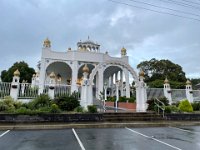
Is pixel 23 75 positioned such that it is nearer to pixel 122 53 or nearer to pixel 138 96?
pixel 122 53

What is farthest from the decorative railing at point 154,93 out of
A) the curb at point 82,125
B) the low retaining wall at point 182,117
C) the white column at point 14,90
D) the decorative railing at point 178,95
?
the white column at point 14,90

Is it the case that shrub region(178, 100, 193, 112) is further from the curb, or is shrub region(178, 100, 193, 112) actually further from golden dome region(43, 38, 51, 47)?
golden dome region(43, 38, 51, 47)

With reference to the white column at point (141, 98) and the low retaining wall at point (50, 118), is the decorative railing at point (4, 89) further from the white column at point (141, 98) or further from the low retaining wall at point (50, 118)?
the white column at point (141, 98)

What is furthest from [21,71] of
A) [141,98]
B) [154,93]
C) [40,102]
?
[141,98]

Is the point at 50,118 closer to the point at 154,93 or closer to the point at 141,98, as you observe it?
the point at 141,98

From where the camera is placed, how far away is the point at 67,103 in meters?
10.9

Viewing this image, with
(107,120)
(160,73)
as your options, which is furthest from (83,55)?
(160,73)

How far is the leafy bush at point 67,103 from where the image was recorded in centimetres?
1084

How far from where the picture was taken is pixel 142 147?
500 cm

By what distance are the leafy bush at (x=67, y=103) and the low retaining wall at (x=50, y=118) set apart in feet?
4.79

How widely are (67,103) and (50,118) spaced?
5.92ft

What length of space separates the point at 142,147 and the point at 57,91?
7.95m

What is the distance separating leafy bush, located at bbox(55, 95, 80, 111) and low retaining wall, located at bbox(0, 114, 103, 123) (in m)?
1.46

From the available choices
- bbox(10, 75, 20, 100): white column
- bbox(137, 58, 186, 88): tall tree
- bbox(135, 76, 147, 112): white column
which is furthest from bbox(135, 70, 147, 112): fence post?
bbox(137, 58, 186, 88): tall tree
